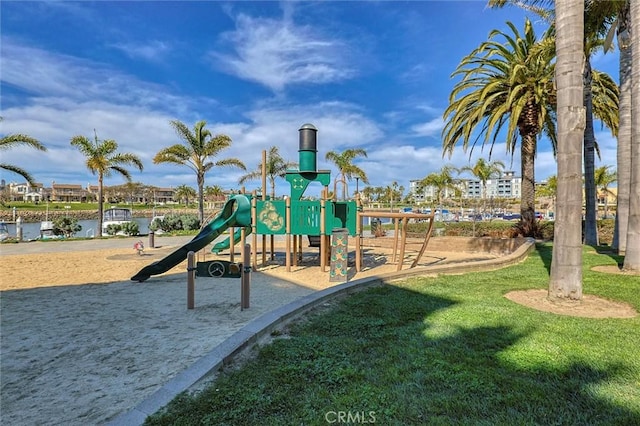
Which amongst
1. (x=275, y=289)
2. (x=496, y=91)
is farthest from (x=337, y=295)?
(x=496, y=91)

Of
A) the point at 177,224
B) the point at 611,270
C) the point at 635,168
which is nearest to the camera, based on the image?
the point at 635,168

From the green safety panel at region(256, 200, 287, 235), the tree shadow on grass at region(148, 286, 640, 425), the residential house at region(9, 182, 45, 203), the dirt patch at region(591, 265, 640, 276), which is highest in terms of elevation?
the residential house at region(9, 182, 45, 203)

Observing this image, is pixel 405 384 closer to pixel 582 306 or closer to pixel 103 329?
pixel 582 306

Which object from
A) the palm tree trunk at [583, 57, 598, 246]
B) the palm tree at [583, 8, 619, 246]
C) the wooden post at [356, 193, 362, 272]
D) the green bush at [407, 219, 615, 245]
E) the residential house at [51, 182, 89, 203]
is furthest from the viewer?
the residential house at [51, 182, 89, 203]

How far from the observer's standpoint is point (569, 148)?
5.80 metres

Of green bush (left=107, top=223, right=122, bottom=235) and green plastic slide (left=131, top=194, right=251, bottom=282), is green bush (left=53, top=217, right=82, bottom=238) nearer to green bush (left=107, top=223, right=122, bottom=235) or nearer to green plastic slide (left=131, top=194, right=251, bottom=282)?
green bush (left=107, top=223, right=122, bottom=235)

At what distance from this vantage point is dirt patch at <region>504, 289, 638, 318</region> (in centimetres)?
527

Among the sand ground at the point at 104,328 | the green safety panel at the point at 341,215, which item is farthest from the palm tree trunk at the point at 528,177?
the green safety panel at the point at 341,215

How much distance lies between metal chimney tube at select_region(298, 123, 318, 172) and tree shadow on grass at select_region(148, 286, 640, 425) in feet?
23.4

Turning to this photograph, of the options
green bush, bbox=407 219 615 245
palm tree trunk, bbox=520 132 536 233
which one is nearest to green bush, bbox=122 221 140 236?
green bush, bbox=407 219 615 245

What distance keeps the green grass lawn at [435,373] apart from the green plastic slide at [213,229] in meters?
5.62

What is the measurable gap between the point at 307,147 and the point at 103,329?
7.40 meters

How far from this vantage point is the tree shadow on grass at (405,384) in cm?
263

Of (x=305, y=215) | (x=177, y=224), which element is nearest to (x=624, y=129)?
(x=305, y=215)
